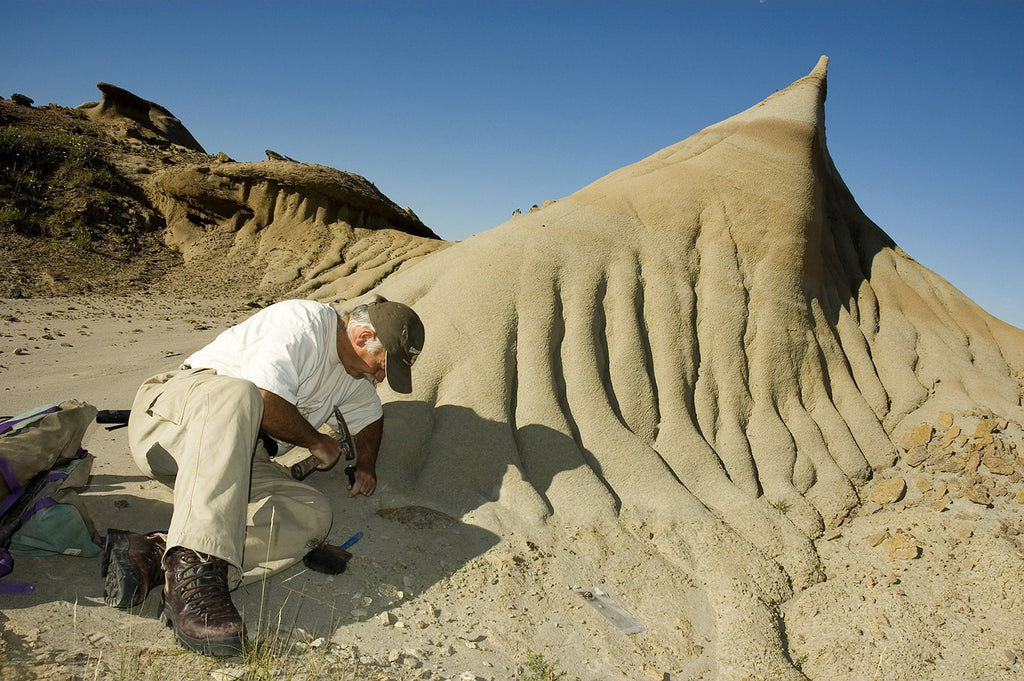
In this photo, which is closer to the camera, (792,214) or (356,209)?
(792,214)

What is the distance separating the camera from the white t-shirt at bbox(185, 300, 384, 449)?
8.42ft

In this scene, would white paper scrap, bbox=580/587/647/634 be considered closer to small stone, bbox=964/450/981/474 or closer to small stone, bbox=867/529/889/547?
small stone, bbox=867/529/889/547

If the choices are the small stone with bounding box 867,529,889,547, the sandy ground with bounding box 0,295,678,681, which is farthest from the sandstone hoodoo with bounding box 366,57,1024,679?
the small stone with bounding box 867,529,889,547

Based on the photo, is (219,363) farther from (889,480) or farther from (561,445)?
(889,480)

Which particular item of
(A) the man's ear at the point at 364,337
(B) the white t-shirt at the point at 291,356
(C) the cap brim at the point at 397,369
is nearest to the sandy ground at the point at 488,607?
(B) the white t-shirt at the point at 291,356

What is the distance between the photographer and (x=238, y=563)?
2.23 metres

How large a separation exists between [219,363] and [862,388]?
4.49 metres

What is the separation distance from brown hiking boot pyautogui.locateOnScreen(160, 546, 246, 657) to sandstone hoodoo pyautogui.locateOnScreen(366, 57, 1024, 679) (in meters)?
1.07

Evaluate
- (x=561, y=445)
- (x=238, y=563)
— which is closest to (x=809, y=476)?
(x=561, y=445)

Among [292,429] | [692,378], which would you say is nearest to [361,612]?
[292,429]

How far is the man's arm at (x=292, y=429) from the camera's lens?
2.53 metres

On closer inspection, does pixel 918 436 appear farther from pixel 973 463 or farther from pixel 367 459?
pixel 367 459

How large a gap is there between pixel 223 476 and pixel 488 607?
1187 millimetres

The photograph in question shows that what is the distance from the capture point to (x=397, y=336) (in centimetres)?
272
